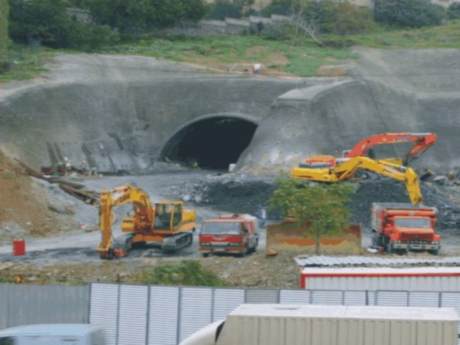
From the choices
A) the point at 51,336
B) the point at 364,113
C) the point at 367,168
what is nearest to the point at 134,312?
the point at 51,336

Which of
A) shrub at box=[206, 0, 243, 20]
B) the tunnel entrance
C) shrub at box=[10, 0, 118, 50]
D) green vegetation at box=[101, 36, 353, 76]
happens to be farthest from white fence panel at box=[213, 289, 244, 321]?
shrub at box=[206, 0, 243, 20]

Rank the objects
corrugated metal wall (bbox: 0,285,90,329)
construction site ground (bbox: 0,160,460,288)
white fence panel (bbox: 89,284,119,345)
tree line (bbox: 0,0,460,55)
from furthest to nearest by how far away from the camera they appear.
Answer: tree line (bbox: 0,0,460,55)
construction site ground (bbox: 0,160,460,288)
corrugated metal wall (bbox: 0,285,90,329)
white fence panel (bbox: 89,284,119,345)

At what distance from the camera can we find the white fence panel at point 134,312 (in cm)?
2625

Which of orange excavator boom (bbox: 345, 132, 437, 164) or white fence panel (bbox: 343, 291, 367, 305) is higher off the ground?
white fence panel (bbox: 343, 291, 367, 305)

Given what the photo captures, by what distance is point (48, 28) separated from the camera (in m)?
86.9

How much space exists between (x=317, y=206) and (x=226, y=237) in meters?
3.04

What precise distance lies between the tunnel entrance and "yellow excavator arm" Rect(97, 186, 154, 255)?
28.8m

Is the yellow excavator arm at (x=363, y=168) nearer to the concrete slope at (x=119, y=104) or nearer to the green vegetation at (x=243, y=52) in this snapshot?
the concrete slope at (x=119, y=104)

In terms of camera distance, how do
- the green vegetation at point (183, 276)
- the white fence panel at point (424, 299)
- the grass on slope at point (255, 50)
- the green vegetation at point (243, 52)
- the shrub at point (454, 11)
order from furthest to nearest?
the shrub at point (454, 11)
the green vegetation at point (243, 52)
the grass on slope at point (255, 50)
the green vegetation at point (183, 276)
the white fence panel at point (424, 299)

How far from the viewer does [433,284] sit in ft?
101

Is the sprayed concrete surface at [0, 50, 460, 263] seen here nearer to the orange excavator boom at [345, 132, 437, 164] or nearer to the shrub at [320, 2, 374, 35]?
the orange excavator boom at [345, 132, 437, 164]

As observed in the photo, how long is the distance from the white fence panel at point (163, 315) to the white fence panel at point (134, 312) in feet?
0.47

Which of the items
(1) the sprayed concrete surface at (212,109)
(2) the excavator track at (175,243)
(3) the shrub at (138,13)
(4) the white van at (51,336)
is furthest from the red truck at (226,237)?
(3) the shrub at (138,13)

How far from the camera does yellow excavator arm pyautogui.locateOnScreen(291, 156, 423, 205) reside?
46.2 m
